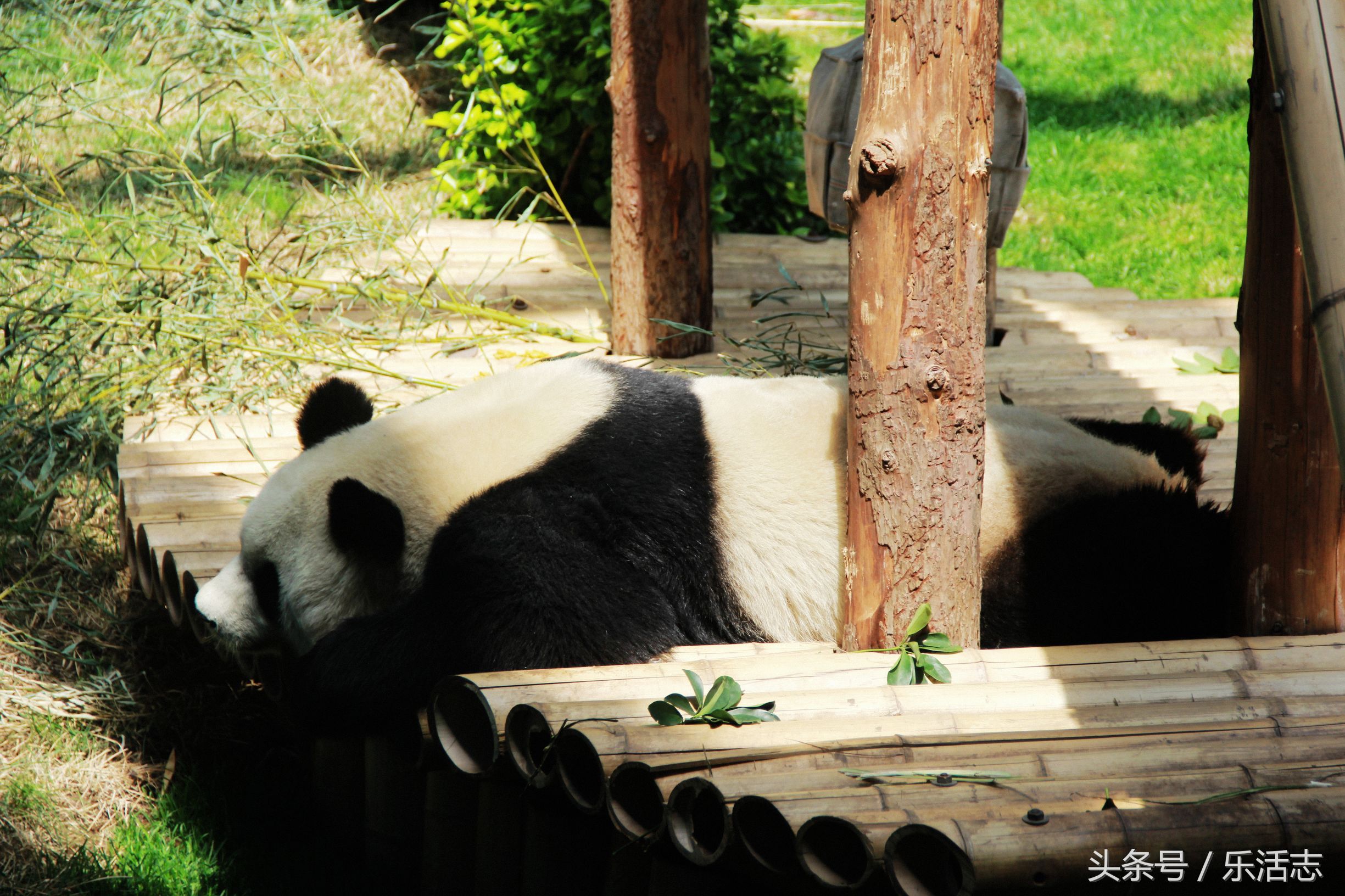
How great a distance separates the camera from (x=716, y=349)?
14.7 ft

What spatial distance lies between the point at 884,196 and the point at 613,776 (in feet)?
3.71

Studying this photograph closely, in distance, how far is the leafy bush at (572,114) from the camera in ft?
18.9

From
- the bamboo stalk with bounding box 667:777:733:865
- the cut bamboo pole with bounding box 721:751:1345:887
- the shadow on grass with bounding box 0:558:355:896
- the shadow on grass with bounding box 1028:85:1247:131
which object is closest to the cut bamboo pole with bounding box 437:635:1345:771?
the bamboo stalk with bounding box 667:777:733:865

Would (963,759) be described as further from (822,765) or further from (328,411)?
(328,411)

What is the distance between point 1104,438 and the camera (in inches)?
115

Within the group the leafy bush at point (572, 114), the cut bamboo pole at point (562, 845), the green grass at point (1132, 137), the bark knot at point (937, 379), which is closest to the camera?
the cut bamboo pole at point (562, 845)

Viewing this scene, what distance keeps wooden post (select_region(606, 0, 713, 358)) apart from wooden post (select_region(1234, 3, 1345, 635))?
220cm

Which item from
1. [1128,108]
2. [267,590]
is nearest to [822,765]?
[267,590]

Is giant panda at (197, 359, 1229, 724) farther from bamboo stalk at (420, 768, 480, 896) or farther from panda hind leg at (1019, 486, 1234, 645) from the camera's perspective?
bamboo stalk at (420, 768, 480, 896)

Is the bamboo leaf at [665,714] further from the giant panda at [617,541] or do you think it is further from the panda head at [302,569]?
the panda head at [302,569]

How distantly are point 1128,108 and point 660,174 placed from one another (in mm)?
5834

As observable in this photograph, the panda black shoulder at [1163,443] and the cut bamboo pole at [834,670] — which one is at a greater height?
the panda black shoulder at [1163,443]

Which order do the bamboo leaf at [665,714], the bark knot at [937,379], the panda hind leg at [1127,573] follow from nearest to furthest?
1. the bamboo leaf at [665,714]
2. the bark knot at [937,379]
3. the panda hind leg at [1127,573]

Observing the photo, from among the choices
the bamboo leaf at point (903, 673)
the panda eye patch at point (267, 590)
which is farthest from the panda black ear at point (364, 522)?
the bamboo leaf at point (903, 673)
